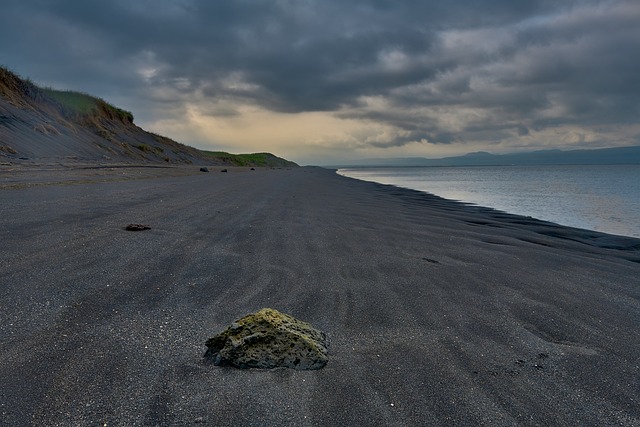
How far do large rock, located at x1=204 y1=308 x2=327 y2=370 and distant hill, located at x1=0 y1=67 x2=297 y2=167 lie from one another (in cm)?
2291

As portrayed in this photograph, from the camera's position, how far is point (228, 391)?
2.75m

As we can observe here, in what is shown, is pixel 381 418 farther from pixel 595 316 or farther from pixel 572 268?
pixel 572 268

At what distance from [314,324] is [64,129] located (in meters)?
35.4

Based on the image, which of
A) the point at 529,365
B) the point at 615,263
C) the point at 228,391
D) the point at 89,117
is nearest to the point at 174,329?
the point at 228,391

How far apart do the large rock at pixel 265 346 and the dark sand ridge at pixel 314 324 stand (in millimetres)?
98

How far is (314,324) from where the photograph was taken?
3967mm

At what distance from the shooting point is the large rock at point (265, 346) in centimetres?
311

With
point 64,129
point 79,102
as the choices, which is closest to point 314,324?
point 64,129

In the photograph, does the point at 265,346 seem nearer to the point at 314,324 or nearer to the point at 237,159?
the point at 314,324

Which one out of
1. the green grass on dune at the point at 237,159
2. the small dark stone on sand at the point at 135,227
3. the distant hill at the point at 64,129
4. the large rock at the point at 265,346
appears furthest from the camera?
the green grass on dune at the point at 237,159

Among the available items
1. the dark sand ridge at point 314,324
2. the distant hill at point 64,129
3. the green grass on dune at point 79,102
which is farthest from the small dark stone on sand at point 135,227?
the green grass on dune at point 79,102

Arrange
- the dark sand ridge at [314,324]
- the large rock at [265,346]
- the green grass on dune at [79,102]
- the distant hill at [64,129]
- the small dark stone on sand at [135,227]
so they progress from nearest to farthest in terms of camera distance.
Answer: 1. the dark sand ridge at [314,324]
2. the large rock at [265,346]
3. the small dark stone on sand at [135,227]
4. the distant hill at [64,129]
5. the green grass on dune at [79,102]

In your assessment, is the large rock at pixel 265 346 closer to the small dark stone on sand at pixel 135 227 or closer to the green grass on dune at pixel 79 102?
the small dark stone on sand at pixel 135 227

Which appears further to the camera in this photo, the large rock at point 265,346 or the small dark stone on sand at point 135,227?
the small dark stone on sand at point 135,227
